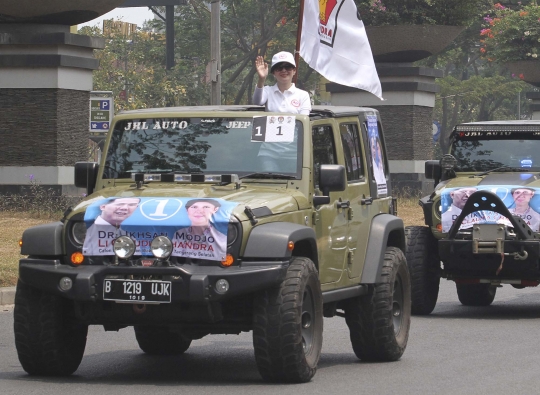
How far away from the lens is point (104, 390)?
26.7ft

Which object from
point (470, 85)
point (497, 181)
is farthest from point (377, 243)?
point (470, 85)

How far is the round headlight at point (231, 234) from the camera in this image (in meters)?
8.02

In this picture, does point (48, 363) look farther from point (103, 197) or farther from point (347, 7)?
point (347, 7)

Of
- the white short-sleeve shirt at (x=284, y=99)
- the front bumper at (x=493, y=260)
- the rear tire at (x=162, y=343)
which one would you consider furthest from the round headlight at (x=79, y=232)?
the front bumper at (x=493, y=260)

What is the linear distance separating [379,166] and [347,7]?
318 cm

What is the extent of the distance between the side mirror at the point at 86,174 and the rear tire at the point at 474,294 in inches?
261

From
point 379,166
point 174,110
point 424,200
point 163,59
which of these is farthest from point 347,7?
point 163,59

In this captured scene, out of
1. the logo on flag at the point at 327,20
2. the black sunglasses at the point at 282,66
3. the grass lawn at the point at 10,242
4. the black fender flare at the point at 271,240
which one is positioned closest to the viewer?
the black fender flare at the point at 271,240

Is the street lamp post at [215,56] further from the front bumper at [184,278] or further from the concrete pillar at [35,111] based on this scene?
the front bumper at [184,278]

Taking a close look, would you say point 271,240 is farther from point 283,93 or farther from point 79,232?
A: point 283,93

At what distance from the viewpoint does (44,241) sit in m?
8.30

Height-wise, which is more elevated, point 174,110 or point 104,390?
point 174,110

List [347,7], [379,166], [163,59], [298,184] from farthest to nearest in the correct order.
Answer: [163,59]
[347,7]
[379,166]
[298,184]

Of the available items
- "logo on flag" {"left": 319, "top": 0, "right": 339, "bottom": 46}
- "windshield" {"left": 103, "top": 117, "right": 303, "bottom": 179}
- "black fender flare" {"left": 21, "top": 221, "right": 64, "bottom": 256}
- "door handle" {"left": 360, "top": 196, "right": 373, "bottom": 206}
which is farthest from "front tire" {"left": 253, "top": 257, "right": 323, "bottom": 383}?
"logo on flag" {"left": 319, "top": 0, "right": 339, "bottom": 46}
